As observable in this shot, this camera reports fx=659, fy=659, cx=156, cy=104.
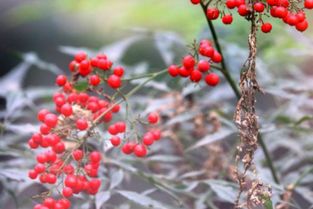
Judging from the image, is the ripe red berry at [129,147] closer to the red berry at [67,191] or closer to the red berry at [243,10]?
the red berry at [67,191]

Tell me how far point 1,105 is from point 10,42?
142 centimetres

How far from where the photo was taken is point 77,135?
172 cm

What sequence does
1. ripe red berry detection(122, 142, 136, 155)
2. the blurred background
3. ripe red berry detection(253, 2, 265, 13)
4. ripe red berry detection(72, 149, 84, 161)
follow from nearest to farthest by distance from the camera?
ripe red berry detection(253, 2, 265, 13) → ripe red berry detection(72, 149, 84, 161) → ripe red berry detection(122, 142, 136, 155) → the blurred background

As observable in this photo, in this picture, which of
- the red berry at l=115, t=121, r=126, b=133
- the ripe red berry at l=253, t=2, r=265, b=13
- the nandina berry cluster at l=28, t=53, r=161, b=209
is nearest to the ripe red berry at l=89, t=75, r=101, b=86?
the nandina berry cluster at l=28, t=53, r=161, b=209

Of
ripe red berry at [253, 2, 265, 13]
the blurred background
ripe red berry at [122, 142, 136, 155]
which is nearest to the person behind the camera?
ripe red berry at [253, 2, 265, 13]

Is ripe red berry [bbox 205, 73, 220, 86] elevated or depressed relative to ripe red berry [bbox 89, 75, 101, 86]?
depressed

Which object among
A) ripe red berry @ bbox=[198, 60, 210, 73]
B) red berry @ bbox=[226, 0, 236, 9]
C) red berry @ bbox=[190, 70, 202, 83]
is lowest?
red berry @ bbox=[190, 70, 202, 83]

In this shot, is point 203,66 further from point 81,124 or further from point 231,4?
point 81,124

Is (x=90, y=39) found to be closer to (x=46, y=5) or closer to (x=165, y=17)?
(x=46, y=5)

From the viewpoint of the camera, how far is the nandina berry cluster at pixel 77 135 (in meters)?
1.63

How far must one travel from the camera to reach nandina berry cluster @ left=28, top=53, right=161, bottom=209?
1.63 metres

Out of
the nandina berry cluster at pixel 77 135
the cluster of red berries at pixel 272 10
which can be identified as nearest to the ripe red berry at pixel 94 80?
the nandina berry cluster at pixel 77 135

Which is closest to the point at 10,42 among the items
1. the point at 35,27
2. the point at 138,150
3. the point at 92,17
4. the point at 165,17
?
the point at 35,27

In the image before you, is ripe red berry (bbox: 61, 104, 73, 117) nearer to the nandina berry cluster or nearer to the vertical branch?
the nandina berry cluster
